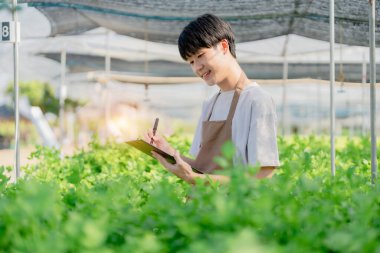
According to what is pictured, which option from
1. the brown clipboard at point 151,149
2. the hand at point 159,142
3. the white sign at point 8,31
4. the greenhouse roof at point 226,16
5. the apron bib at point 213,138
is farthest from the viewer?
the greenhouse roof at point 226,16

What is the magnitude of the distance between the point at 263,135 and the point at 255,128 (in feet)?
0.14

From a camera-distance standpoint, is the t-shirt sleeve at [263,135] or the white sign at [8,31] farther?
the white sign at [8,31]

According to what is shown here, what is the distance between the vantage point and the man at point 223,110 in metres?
2.68

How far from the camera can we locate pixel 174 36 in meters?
8.30


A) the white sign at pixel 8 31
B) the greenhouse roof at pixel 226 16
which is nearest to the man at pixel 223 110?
the white sign at pixel 8 31

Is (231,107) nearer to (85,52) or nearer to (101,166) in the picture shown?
(101,166)

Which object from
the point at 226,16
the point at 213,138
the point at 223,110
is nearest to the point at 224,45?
the point at 223,110

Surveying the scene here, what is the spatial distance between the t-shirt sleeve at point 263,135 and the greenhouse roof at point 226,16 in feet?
11.9

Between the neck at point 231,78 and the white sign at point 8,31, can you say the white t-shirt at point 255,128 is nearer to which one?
the neck at point 231,78

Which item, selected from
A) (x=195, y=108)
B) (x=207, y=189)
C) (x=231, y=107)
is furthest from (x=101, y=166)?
(x=195, y=108)

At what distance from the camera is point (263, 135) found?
8.77 ft

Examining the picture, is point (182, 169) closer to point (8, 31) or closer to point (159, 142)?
point (159, 142)

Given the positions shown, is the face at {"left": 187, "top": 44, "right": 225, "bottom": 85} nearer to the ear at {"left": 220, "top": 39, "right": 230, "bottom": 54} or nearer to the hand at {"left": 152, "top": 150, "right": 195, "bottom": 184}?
the ear at {"left": 220, "top": 39, "right": 230, "bottom": 54}

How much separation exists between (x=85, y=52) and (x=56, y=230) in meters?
12.0
